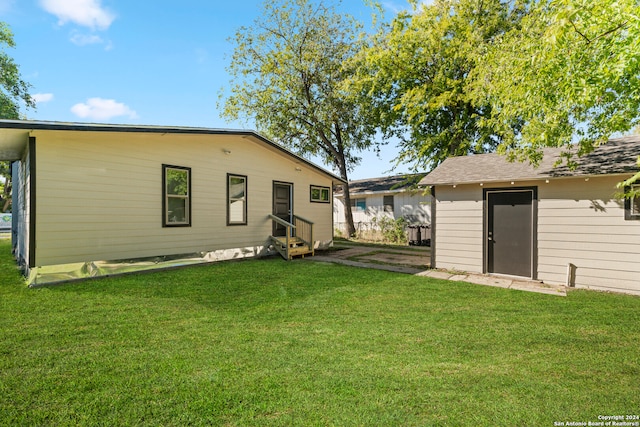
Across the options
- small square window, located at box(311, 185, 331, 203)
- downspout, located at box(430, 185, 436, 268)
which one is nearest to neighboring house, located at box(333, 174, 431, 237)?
small square window, located at box(311, 185, 331, 203)

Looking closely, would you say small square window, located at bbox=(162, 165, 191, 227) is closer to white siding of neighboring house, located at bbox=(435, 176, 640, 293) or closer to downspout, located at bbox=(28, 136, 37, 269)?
downspout, located at bbox=(28, 136, 37, 269)

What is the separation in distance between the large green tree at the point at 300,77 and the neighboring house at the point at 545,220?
10505mm

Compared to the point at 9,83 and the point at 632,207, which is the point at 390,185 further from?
the point at 9,83

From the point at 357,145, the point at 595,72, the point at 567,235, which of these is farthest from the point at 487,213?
the point at 357,145

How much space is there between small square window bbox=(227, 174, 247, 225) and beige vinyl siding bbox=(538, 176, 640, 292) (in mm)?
7664

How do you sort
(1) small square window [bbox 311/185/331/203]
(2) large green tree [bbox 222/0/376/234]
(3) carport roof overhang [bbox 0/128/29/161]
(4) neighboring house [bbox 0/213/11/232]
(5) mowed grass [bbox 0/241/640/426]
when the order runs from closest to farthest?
(5) mowed grass [bbox 0/241/640/426] → (3) carport roof overhang [bbox 0/128/29/161] → (1) small square window [bbox 311/185/331/203] → (2) large green tree [bbox 222/0/376/234] → (4) neighboring house [bbox 0/213/11/232]

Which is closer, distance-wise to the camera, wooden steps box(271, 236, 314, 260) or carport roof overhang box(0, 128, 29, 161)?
carport roof overhang box(0, 128, 29, 161)

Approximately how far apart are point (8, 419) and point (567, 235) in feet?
28.0

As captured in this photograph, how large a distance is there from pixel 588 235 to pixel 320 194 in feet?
26.9

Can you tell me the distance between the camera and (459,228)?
26.0ft

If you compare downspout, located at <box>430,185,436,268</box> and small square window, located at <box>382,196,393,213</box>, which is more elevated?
small square window, located at <box>382,196,393,213</box>

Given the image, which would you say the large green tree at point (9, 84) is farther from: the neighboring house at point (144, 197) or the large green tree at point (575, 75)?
the large green tree at point (575, 75)

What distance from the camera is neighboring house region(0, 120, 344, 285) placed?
586 cm

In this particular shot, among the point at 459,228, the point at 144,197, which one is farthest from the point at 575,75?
the point at 144,197
